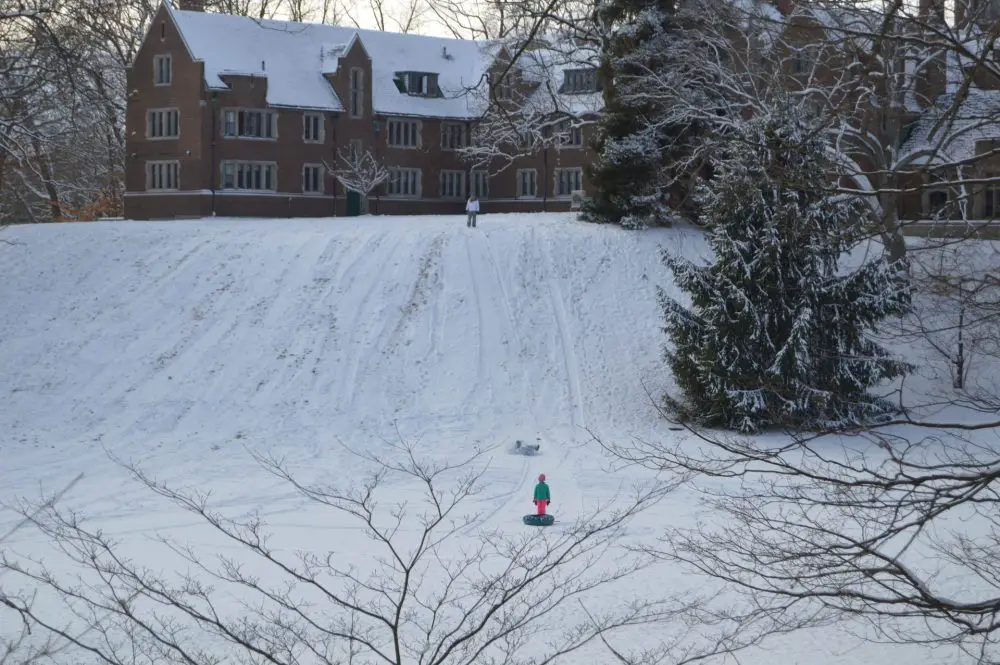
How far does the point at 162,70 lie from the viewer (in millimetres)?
46219

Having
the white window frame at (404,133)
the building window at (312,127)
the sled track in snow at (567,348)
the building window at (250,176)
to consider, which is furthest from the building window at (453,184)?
the sled track in snow at (567,348)

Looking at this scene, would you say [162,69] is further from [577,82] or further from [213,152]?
[577,82]

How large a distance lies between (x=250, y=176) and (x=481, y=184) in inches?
440

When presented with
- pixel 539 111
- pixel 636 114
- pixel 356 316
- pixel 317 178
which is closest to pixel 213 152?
pixel 317 178

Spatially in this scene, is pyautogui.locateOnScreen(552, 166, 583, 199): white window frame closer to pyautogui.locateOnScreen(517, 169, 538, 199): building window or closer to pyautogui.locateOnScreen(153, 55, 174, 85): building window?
pyautogui.locateOnScreen(517, 169, 538, 199): building window

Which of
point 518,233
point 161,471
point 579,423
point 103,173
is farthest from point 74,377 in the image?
point 103,173

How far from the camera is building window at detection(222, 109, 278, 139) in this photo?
151 ft

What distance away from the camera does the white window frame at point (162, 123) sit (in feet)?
151

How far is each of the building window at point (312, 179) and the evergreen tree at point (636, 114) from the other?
1858 cm

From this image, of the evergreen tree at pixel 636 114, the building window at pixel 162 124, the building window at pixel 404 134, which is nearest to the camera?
the evergreen tree at pixel 636 114

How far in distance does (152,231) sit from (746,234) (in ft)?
66.2

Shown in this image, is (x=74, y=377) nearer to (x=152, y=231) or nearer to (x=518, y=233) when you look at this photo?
(x=152, y=231)

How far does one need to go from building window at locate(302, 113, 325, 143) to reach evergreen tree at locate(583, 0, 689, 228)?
18.7 metres

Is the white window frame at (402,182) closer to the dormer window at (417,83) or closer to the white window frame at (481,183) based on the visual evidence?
the white window frame at (481,183)
